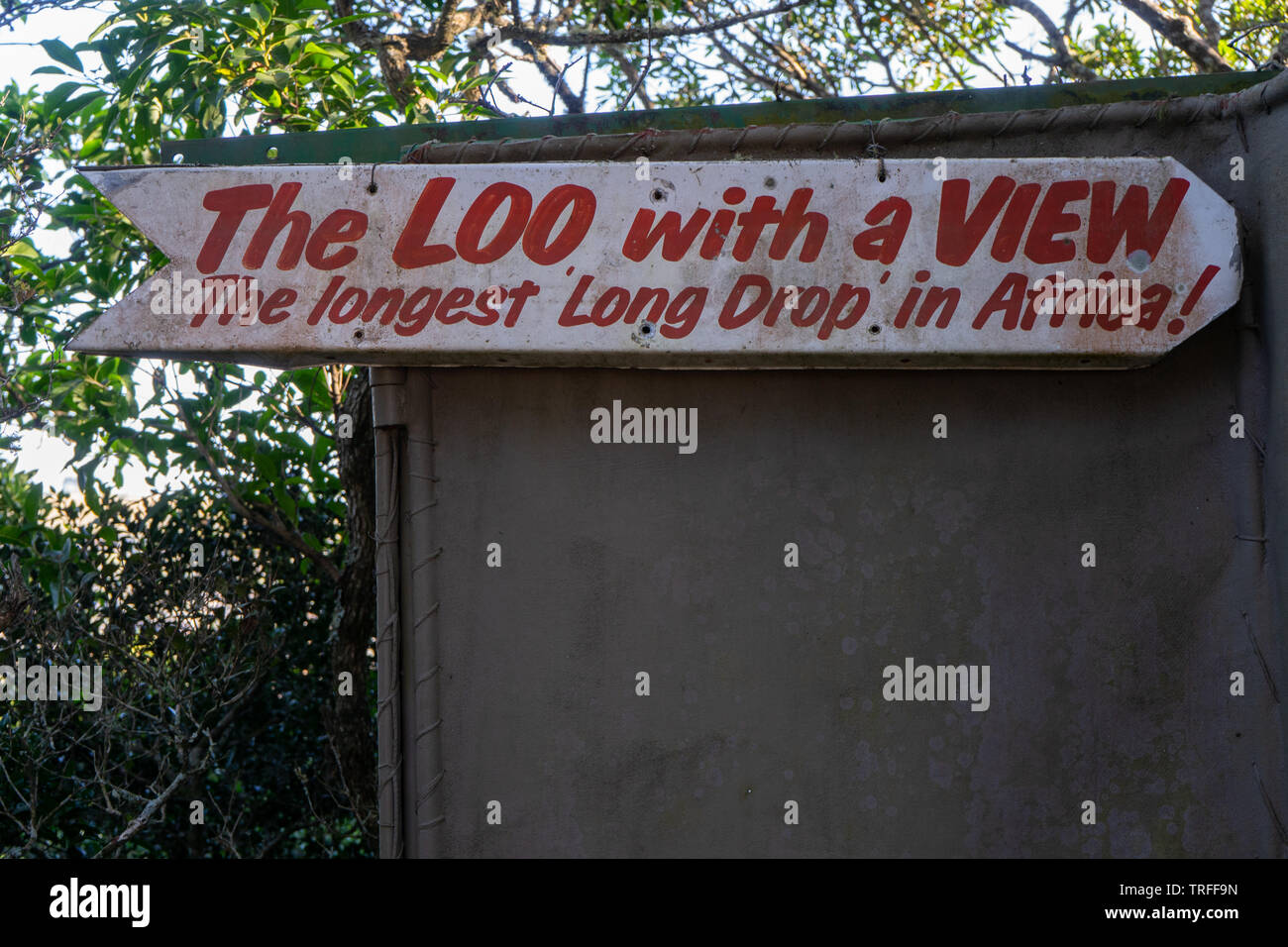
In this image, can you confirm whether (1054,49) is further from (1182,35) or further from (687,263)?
(687,263)

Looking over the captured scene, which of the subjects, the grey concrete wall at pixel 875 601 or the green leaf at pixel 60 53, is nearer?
the grey concrete wall at pixel 875 601

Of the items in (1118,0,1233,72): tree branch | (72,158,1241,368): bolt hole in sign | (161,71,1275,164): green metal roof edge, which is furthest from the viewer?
(1118,0,1233,72): tree branch

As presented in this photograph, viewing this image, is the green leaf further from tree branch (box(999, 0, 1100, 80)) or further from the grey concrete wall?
tree branch (box(999, 0, 1100, 80))

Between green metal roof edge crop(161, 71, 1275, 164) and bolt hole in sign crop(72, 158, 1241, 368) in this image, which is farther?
green metal roof edge crop(161, 71, 1275, 164)

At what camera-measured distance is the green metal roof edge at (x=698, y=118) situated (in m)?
3.56

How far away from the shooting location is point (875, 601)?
3.43 meters

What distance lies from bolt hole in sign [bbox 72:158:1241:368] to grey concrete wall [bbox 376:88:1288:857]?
0.24 meters

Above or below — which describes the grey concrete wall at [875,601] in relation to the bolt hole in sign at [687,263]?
below

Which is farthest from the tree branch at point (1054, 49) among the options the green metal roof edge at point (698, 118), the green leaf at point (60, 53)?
the green leaf at point (60, 53)

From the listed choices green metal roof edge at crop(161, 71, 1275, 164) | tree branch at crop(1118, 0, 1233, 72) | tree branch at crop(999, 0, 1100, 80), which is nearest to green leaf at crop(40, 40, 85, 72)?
green metal roof edge at crop(161, 71, 1275, 164)

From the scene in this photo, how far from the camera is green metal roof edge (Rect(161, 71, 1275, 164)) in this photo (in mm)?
3559

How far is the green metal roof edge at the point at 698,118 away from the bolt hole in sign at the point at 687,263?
1.34ft

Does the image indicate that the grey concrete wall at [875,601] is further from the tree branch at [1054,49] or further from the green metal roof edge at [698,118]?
the tree branch at [1054,49]

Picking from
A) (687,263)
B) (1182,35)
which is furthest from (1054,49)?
(687,263)
